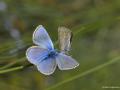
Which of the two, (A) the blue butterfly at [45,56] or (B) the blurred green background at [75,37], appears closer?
(A) the blue butterfly at [45,56]

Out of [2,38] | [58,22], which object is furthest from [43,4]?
[2,38]

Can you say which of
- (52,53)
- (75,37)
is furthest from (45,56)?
(75,37)

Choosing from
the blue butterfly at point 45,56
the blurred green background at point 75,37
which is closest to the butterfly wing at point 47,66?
A: the blue butterfly at point 45,56

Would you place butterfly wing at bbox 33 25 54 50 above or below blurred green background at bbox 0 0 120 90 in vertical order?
above

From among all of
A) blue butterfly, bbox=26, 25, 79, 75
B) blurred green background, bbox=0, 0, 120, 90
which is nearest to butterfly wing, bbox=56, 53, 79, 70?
blue butterfly, bbox=26, 25, 79, 75

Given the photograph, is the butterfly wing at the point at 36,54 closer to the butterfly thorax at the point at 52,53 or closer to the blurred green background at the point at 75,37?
the butterfly thorax at the point at 52,53

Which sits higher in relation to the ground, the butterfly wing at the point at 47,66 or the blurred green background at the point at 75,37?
the butterfly wing at the point at 47,66

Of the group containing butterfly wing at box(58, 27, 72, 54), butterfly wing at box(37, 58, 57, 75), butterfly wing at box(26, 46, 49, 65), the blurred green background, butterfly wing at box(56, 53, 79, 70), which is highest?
butterfly wing at box(58, 27, 72, 54)

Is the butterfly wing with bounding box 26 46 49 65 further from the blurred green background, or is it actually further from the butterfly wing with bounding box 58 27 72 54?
the blurred green background

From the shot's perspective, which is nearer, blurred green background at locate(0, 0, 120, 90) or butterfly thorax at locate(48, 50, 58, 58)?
butterfly thorax at locate(48, 50, 58, 58)
